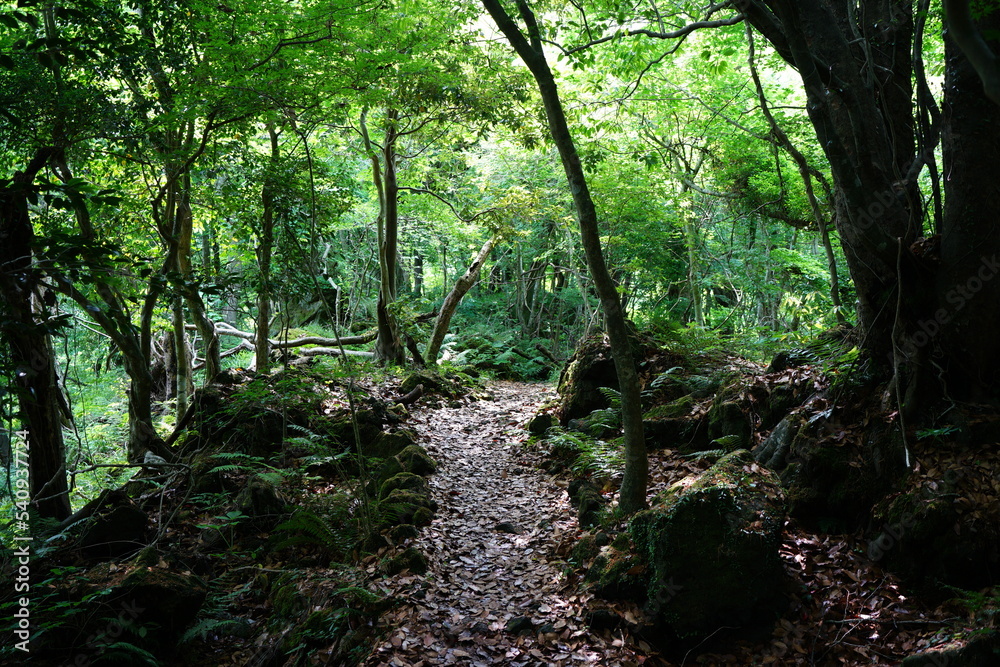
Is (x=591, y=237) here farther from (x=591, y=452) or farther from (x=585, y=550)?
(x=591, y=452)

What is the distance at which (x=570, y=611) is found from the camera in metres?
4.72

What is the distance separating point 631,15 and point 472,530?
6677mm

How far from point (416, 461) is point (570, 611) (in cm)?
354

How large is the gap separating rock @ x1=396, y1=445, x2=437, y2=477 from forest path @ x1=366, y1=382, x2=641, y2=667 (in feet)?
0.54

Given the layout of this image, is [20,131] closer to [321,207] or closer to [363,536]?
[321,207]

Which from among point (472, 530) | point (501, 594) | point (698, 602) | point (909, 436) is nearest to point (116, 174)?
point (472, 530)

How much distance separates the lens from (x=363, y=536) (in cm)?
583

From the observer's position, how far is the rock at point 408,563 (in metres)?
5.25

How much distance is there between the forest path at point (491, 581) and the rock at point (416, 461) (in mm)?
165

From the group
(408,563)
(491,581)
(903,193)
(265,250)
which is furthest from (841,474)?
(265,250)

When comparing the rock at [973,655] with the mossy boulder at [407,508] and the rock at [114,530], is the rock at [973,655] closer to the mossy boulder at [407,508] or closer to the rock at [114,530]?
the mossy boulder at [407,508]

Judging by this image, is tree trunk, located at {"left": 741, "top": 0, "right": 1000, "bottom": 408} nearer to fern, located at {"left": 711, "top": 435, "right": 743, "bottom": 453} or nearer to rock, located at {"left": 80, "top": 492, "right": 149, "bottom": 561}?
fern, located at {"left": 711, "top": 435, "right": 743, "bottom": 453}

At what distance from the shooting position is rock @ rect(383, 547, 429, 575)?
525 centimetres

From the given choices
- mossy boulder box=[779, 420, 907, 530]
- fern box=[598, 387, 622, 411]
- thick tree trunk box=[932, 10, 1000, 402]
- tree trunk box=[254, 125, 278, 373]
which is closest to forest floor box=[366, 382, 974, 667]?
mossy boulder box=[779, 420, 907, 530]
